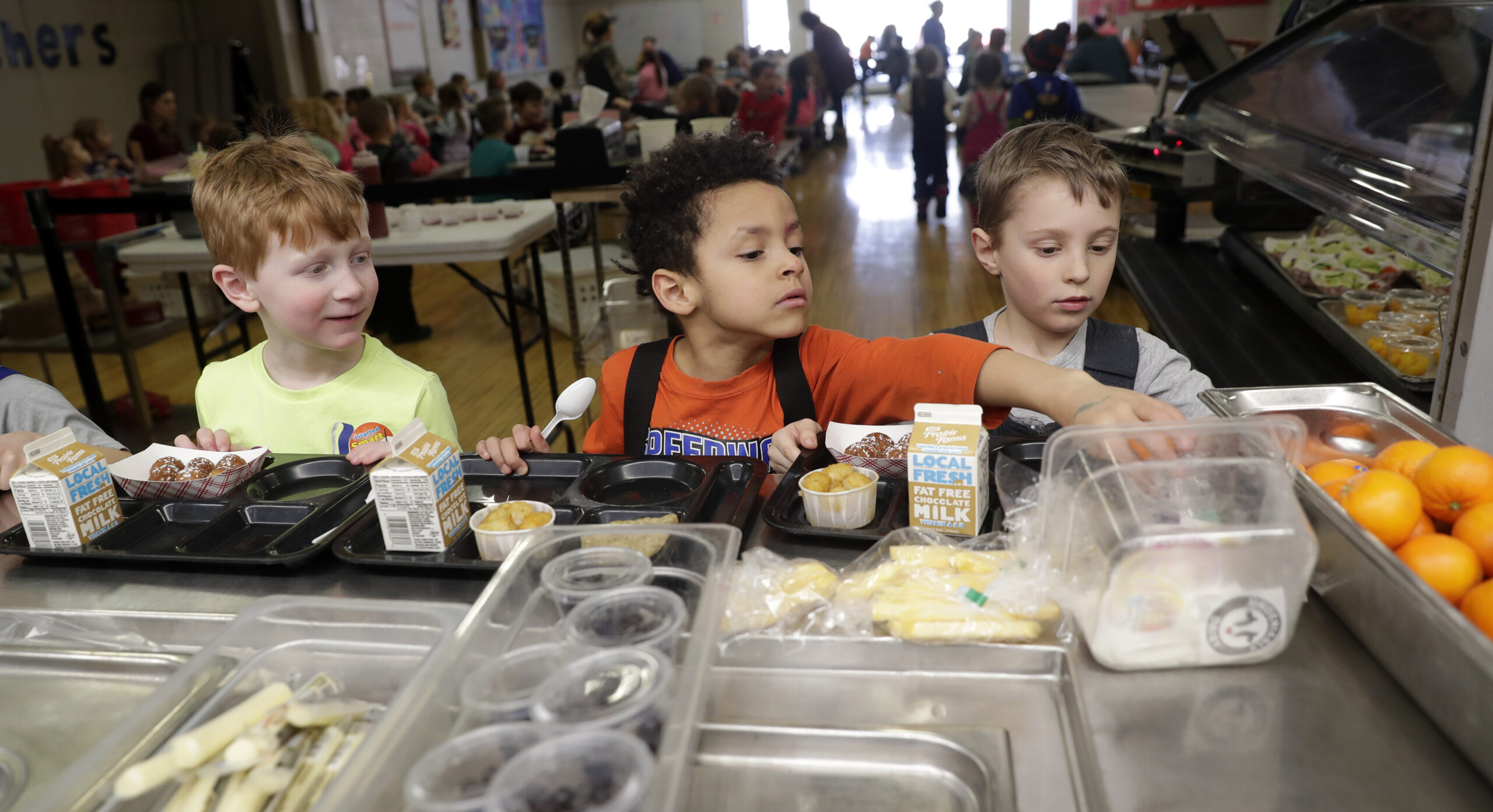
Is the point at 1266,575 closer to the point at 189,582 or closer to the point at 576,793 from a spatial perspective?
the point at 576,793

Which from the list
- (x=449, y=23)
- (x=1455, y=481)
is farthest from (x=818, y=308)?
(x=449, y=23)

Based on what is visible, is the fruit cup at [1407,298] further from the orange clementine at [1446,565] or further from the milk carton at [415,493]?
the milk carton at [415,493]

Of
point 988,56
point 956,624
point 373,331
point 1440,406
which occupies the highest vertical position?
point 988,56

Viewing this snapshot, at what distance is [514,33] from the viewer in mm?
16766

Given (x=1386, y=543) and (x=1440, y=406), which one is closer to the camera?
(x=1386, y=543)

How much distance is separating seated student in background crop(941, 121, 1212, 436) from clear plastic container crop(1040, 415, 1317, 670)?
69cm

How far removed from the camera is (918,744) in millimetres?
780

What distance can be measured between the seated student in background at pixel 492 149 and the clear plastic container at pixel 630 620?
Answer: 565cm

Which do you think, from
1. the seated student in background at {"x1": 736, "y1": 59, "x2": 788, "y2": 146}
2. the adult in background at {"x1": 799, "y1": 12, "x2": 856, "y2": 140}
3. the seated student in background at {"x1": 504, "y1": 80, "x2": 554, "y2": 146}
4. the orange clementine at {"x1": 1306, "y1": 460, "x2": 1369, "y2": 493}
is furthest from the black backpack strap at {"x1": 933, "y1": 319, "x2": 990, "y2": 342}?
the adult in background at {"x1": 799, "y1": 12, "x2": 856, "y2": 140}

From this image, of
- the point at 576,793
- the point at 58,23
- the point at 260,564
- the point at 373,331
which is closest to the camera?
the point at 576,793

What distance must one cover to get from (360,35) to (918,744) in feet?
42.3

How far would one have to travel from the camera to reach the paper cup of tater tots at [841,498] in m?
1.10

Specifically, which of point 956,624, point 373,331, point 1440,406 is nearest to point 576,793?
point 956,624

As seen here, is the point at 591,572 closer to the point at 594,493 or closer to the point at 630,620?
the point at 630,620
